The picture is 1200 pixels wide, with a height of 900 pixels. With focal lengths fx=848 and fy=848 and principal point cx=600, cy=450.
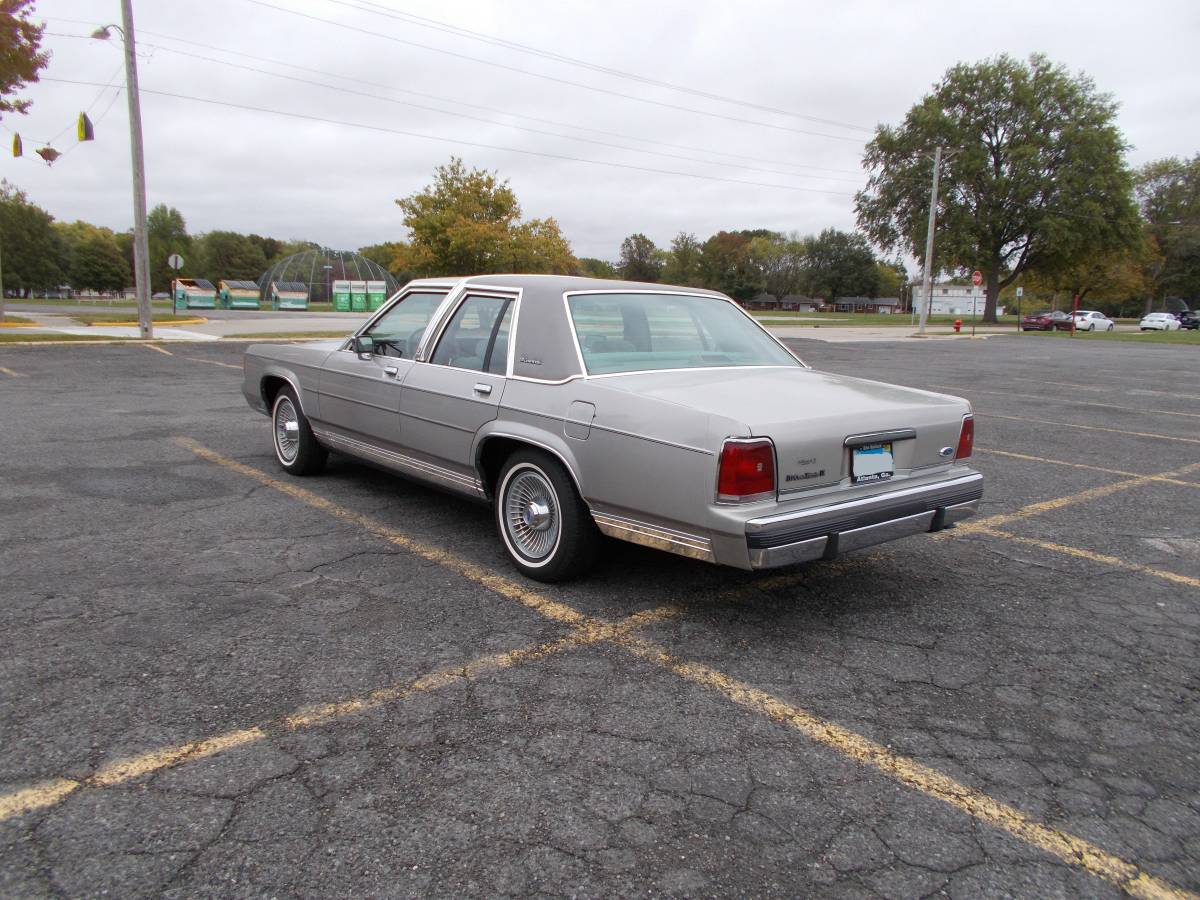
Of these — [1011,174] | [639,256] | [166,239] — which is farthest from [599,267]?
[1011,174]

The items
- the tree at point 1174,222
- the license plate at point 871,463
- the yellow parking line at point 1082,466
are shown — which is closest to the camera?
the license plate at point 871,463

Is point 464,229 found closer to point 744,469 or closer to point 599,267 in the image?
point 744,469

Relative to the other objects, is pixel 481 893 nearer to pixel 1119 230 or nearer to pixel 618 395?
pixel 618 395

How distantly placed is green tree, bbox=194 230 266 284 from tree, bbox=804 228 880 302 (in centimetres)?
7546

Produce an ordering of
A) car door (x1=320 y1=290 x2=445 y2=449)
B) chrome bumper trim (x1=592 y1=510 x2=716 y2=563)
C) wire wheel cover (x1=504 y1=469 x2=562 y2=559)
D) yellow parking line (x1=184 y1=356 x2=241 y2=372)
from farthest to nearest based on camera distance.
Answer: yellow parking line (x1=184 y1=356 x2=241 y2=372)
car door (x1=320 y1=290 x2=445 y2=449)
wire wheel cover (x1=504 y1=469 x2=562 y2=559)
chrome bumper trim (x1=592 y1=510 x2=716 y2=563)

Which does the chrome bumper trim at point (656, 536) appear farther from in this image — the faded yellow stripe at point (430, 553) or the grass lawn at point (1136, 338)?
the grass lawn at point (1136, 338)

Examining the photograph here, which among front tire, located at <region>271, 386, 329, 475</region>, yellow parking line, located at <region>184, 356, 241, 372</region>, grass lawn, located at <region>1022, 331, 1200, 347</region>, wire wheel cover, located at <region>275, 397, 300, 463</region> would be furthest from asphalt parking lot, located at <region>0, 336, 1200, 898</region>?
grass lawn, located at <region>1022, 331, 1200, 347</region>

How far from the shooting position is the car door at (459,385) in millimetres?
4418

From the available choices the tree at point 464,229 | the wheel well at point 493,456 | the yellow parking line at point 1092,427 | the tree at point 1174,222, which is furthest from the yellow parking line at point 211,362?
the tree at point 1174,222

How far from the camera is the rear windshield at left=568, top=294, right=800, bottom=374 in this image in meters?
4.26

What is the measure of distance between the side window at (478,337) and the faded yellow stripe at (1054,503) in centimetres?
289

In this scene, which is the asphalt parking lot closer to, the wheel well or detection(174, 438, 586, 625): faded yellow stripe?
detection(174, 438, 586, 625): faded yellow stripe

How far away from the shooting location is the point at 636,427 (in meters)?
3.59

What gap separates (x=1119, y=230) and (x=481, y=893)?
6091 centimetres
